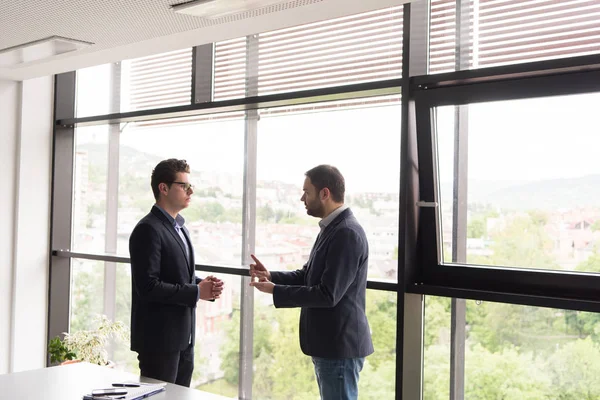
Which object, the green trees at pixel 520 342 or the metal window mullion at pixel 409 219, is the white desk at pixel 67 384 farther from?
the green trees at pixel 520 342

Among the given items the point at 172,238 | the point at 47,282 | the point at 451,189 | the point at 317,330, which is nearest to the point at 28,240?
the point at 47,282

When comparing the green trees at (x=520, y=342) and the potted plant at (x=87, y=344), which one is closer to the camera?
the green trees at (x=520, y=342)

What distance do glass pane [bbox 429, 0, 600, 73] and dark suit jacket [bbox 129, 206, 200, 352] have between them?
1701 millimetres

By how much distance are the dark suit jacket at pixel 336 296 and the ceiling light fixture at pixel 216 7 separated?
1091mm

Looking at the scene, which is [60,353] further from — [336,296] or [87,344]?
[336,296]

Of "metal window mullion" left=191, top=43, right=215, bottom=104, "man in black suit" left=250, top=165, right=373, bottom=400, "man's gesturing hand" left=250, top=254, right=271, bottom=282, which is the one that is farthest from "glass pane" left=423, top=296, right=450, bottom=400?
"metal window mullion" left=191, top=43, right=215, bottom=104

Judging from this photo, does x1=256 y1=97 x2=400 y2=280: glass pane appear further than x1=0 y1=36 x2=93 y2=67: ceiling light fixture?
No

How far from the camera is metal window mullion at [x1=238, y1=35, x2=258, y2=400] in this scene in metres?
4.59

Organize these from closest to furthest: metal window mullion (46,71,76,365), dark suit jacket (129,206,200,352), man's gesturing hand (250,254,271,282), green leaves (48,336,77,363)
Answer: dark suit jacket (129,206,200,352) < man's gesturing hand (250,254,271,282) < green leaves (48,336,77,363) < metal window mullion (46,71,76,365)

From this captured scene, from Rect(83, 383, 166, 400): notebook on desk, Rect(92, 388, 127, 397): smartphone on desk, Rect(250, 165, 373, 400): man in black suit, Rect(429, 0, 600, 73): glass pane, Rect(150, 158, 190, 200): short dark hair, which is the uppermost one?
Rect(429, 0, 600, 73): glass pane

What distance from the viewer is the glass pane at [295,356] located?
3840mm

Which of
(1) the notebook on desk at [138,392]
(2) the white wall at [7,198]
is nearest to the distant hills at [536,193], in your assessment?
(1) the notebook on desk at [138,392]

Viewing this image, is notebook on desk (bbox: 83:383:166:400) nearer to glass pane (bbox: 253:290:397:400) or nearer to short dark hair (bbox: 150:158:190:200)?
short dark hair (bbox: 150:158:190:200)

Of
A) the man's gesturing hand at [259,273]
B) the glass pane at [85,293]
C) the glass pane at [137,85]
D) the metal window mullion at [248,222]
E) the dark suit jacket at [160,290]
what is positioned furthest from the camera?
the glass pane at [85,293]
